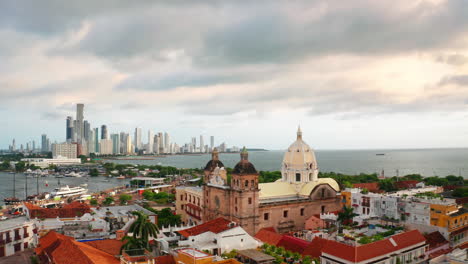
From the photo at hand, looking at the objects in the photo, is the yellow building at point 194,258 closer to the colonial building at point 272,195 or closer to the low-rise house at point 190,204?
the colonial building at point 272,195

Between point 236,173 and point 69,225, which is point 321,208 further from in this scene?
point 69,225

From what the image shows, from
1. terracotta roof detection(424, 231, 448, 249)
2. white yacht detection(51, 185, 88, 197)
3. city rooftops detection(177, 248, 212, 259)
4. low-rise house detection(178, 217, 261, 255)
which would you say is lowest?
white yacht detection(51, 185, 88, 197)

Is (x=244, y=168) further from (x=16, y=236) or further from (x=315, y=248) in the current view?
(x=16, y=236)

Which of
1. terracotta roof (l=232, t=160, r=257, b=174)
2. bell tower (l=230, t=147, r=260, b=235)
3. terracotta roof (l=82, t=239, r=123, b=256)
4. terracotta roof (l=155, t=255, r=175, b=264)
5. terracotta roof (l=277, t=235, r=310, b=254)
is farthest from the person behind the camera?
terracotta roof (l=232, t=160, r=257, b=174)

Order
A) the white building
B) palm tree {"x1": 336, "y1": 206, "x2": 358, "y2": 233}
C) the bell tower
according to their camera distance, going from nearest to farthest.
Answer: the white building → palm tree {"x1": 336, "y1": 206, "x2": 358, "y2": 233} → the bell tower

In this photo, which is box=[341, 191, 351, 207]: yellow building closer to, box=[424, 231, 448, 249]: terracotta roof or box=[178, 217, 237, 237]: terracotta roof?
box=[424, 231, 448, 249]: terracotta roof

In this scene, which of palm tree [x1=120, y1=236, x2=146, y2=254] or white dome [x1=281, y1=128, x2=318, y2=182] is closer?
palm tree [x1=120, y1=236, x2=146, y2=254]

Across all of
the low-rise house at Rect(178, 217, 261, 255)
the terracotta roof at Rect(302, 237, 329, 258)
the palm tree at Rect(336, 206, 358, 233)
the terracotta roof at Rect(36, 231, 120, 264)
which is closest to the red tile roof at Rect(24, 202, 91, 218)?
the terracotta roof at Rect(36, 231, 120, 264)
